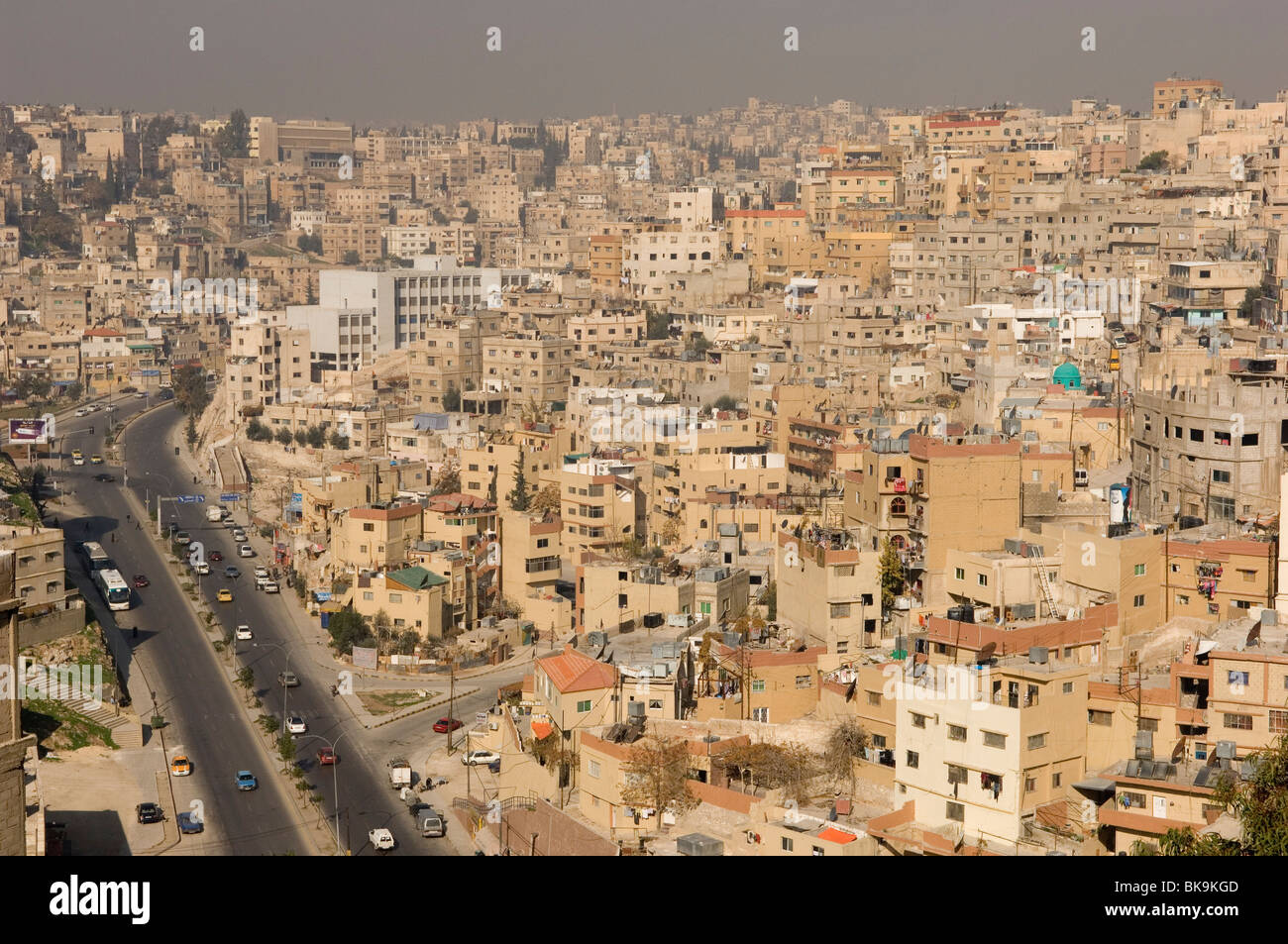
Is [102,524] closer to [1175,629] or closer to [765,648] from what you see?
[765,648]

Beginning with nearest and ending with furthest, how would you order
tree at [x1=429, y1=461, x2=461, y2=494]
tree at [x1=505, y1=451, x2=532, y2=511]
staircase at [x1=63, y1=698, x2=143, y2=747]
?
staircase at [x1=63, y1=698, x2=143, y2=747] < tree at [x1=505, y1=451, x2=532, y2=511] < tree at [x1=429, y1=461, x2=461, y2=494]

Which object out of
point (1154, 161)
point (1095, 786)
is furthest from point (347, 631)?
point (1154, 161)

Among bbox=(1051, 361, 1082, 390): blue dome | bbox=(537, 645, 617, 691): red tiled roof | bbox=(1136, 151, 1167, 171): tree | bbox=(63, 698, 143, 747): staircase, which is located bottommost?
bbox=(63, 698, 143, 747): staircase

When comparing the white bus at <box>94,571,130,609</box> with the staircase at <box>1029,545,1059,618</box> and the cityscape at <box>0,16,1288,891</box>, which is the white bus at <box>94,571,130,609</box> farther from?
the staircase at <box>1029,545,1059,618</box>

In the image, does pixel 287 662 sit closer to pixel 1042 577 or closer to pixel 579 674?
pixel 579 674

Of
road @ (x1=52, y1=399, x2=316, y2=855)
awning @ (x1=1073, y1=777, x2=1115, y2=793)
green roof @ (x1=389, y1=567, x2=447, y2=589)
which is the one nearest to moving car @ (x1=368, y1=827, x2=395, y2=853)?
road @ (x1=52, y1=399, x2=316, y2=855)
